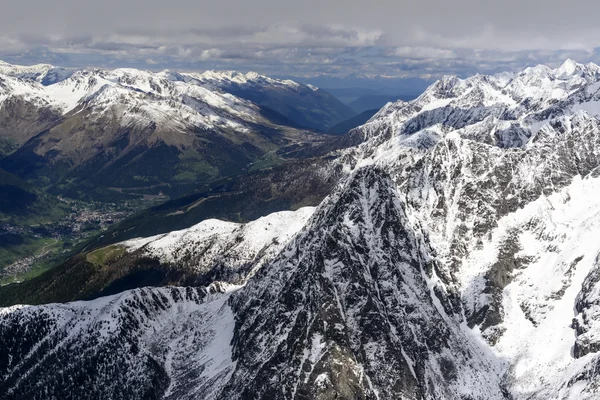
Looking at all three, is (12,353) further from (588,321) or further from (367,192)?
(588,321)

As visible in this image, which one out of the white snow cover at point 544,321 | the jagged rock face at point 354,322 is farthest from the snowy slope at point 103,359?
the white snow cover at point 544,321

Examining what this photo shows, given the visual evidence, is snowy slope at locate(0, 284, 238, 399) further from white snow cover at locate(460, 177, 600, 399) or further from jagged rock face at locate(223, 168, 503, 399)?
white snow cover at locate(460, 177, 600, 399)

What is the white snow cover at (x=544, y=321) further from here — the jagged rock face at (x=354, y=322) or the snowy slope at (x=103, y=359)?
the snowy slope at (x=103, y=359)

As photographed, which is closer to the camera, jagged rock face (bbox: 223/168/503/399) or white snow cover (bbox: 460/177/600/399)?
jagged rock face (bbox: 223/168/503/399)

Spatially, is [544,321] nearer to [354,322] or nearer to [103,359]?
[354,322]

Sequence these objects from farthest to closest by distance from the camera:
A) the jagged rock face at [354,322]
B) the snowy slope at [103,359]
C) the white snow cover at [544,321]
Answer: the snowy slope at [103,359]
the white snow cover at [544,321]
the jagged rock face at [354,322]

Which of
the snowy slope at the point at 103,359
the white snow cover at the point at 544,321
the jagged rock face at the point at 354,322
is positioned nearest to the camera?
the jagged rock face at the point at 354,322

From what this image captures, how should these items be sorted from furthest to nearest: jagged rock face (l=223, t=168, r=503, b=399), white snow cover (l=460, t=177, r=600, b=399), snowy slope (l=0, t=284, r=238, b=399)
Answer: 1. snowy slope (l=0, t=284, r=238, b=399)
2. white snow cover (l=460, t=177, r=600, b=399)
3. jagged rock face (l=223, t=168, r=503, b=399)

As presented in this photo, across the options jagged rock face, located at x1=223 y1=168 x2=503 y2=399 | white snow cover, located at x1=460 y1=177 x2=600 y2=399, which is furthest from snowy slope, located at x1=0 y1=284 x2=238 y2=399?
white snow cover, located at x1=460 y1=177 x2=600 y2=399
